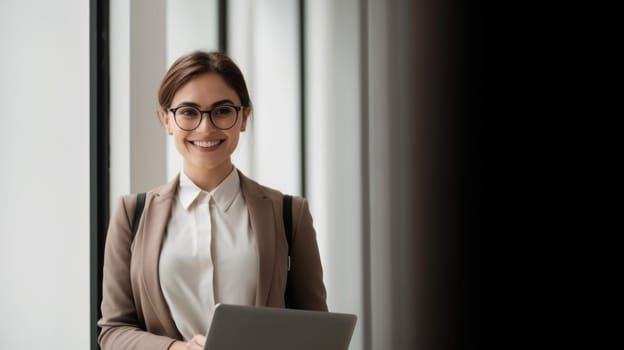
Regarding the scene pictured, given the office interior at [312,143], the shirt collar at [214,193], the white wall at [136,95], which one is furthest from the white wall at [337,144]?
the shirt collar at [214,193]

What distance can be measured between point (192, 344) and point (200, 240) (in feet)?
0.70

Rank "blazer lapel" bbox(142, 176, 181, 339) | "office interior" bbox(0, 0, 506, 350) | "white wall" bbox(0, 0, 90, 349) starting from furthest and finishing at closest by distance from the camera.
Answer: "white wall" bbox(0, 0, 90, 349) → "office interior" bbox(0, 0, 506, 350) → "blazer lapel" bbox(142, 176, 181, 339)

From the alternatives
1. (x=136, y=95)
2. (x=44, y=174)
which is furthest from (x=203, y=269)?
(x=44, y=174)

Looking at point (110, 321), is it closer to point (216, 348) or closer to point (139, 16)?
point (216, 348)

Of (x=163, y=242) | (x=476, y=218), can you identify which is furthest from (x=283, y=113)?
(x=163, y=242)

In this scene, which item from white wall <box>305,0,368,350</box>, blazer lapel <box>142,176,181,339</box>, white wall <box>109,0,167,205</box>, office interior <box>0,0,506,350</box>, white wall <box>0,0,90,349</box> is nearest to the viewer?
blazer lapel <box>142,176,181,339</box>

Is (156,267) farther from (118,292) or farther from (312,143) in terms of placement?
(312,143)

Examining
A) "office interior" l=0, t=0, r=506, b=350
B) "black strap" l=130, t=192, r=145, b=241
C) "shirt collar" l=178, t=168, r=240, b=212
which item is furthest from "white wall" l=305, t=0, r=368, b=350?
"black strap" l=130, t=192, r=145, b=241

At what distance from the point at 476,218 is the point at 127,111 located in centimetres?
123

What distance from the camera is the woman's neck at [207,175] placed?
1570 millimetres

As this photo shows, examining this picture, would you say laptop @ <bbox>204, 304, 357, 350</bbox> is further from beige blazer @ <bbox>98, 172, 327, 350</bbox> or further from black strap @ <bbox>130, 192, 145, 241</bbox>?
black strap @ <bbox>130, 192, 145, 241</bbox>

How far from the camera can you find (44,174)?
2812 mm

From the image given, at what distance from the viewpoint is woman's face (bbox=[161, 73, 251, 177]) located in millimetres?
1526

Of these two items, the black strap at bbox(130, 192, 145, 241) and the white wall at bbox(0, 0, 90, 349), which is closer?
the black strap at bbox(130, 192, 145, 241)
